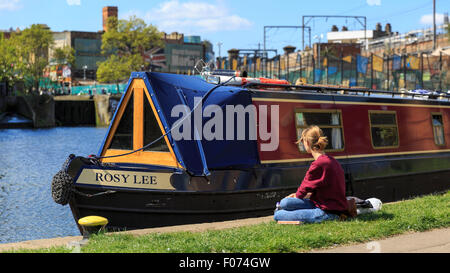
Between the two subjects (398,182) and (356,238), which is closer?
(356,238)

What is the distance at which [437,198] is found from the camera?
12.2 metres

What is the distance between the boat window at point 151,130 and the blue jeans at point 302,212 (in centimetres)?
379

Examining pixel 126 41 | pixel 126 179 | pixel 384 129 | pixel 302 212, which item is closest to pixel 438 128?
pixel 384 129

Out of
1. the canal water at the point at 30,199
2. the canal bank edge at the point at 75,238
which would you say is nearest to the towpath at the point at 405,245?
the canal bank edge at the point at 75,238

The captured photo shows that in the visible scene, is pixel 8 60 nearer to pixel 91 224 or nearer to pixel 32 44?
pixel 32 44

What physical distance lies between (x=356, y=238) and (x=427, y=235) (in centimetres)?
105

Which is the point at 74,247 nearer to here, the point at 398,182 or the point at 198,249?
the point at 198,249

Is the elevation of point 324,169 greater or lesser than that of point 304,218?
greater

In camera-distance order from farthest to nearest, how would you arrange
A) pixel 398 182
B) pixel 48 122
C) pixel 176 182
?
1. pixel 48 122
2. pixel 398 182
3. pixel 176 182

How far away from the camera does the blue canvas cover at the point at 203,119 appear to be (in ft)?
40.0

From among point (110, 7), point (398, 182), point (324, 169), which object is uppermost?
point (110, 7)

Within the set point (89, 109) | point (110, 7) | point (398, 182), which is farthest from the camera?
point (110, 7)

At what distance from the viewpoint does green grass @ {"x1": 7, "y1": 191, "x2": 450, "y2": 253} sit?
7566mm
